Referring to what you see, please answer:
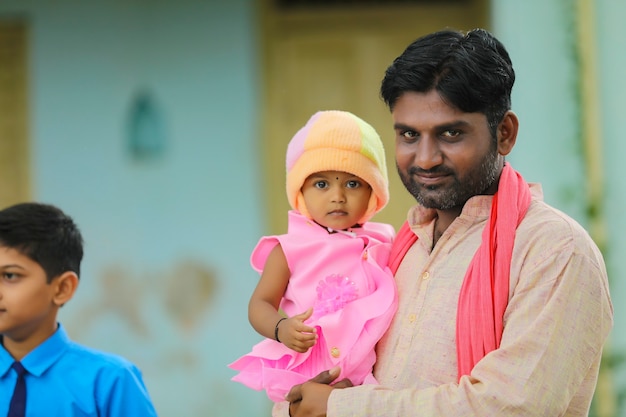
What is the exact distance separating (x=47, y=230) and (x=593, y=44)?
123 inches

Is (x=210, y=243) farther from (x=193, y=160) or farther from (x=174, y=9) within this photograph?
(x=174, y=9)

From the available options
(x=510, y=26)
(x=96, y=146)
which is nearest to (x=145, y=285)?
(x=96, y=146)

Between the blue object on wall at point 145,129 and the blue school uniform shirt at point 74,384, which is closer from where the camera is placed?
the blue school uniform shirt at point 74,384

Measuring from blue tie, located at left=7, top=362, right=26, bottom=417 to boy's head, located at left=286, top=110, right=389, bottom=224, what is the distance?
1.06 metres

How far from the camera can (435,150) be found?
246 cm

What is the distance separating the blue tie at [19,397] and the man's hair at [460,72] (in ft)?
5.00

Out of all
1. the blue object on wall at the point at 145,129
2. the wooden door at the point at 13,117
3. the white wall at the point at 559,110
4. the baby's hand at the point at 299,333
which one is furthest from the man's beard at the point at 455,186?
the wooden door at the point at 13,117

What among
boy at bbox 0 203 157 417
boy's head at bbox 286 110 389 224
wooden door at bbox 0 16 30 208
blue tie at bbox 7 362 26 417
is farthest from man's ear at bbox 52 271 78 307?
wooden door at bbox 0 16 30 208

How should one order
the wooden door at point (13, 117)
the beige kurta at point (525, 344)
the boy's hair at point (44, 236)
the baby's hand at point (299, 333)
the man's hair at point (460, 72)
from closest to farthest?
the beige kurta at point (525, 344)
the man's hair at point (460, 72)
the baby's hand at point (299, 333)
the boy's hair at point (44, 236)
the wooden door at point (13, 117)

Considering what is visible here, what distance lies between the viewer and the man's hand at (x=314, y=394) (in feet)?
8.09

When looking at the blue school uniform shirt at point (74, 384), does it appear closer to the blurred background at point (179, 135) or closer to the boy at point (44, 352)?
the boy at point (44, 352)

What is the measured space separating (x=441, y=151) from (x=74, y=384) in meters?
1.46

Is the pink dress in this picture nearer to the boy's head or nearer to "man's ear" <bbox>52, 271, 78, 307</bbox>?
the boy's head

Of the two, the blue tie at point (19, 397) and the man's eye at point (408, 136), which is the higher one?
the man's eye at point (408, 136)
